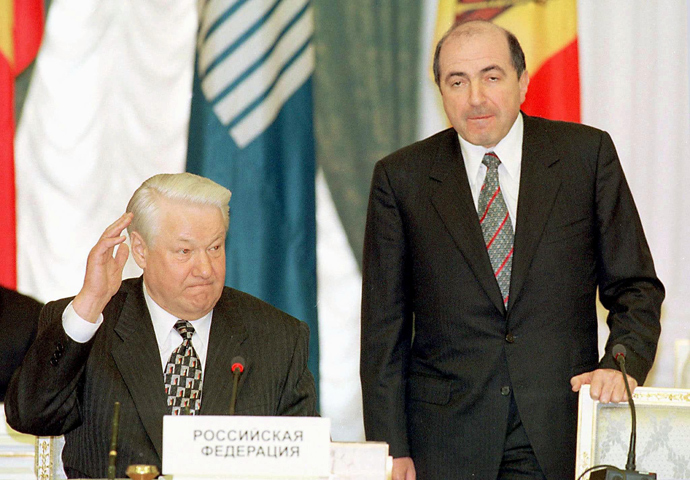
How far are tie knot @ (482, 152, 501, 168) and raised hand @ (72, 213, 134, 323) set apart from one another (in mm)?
1109

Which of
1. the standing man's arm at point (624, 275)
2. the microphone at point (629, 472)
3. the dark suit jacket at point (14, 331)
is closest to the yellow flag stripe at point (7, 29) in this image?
the dark suit jacket at point (14, 331)

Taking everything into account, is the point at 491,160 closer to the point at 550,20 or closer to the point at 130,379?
the point at 130,379

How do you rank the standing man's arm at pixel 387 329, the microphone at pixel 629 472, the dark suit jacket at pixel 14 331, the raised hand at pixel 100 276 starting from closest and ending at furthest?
the microphone at pixel 629 472
the raised hand at pixel 100 276
the standing man's arm at pixel 387 329
the dark suit jacket at pixel 14 331

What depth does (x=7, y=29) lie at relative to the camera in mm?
4172

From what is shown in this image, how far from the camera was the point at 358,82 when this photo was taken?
163 inches

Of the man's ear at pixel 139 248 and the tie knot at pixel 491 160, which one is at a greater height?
the tie knot at pixel 491 160

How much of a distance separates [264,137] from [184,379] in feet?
5.81

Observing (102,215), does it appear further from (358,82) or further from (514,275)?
(514,275)

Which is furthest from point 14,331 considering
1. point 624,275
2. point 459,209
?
point 624,275

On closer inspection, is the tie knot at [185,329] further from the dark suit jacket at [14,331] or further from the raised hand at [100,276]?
the dark suit jacket at [14,331]

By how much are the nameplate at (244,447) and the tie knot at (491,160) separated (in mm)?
1284

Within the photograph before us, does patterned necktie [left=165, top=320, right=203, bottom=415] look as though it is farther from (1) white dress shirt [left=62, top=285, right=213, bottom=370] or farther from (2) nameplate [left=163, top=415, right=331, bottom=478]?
(2) nameplate [left=163, top=415, right=331, bottom=478]

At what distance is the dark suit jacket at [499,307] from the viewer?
263 cm

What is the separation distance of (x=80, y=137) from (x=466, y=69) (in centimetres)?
208
